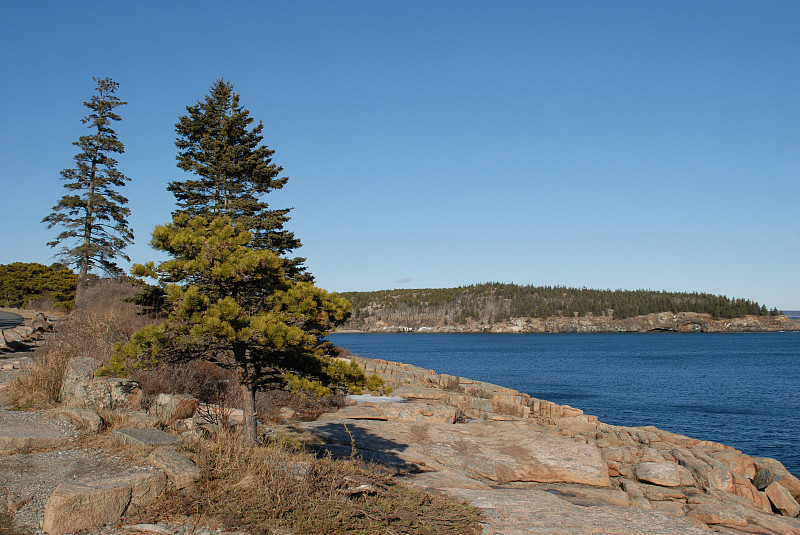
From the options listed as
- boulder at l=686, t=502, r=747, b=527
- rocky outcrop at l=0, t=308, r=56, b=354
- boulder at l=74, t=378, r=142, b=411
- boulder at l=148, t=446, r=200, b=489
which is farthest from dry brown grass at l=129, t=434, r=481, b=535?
rocky outcrop at l=0, t=308, r=56, b=354

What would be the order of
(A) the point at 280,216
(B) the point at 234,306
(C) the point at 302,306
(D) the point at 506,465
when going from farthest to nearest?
(A) the point at 280,216 < (D) the point at 506,465 < (C) the point at 302,306 < (B) the point at 234,306

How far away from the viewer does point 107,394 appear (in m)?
9.55

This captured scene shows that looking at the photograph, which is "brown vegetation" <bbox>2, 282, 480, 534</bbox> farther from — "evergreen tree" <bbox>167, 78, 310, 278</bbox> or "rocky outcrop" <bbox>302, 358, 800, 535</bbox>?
"evergreen tree" <bbox>167, 78, 310, 278</bbox>

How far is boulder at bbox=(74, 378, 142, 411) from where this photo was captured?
30.9 ft

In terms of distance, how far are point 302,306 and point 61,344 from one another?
900 cm

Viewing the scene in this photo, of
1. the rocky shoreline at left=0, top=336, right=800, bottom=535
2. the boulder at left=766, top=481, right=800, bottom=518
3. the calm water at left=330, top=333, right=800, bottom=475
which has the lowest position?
the calm water at left=330, top=333, right=800, bottom=475

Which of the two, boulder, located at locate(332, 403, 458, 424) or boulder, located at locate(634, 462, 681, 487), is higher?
boulder, located at locate(332, 403, 458, 424)

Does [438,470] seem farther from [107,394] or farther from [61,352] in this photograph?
[61,352]

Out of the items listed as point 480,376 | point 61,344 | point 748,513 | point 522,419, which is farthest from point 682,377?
point 61,344

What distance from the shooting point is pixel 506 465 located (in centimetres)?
1162

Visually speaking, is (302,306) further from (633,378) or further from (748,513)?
(633,378)

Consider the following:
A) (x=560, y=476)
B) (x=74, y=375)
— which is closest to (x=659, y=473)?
(x=560, y=476)

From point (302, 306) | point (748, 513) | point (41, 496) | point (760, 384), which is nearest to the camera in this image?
point (41, 496)

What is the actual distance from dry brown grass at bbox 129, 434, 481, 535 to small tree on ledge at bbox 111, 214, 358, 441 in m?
1.14
